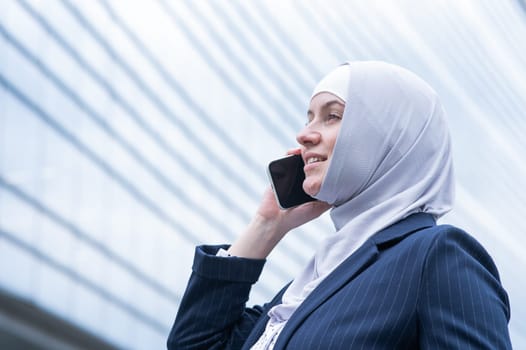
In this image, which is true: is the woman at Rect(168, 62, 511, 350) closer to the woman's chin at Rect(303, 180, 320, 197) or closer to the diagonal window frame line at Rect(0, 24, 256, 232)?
the woman's chin at Rect(303, 180, 320, 197)

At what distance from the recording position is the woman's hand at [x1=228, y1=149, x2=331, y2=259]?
198 centimetres

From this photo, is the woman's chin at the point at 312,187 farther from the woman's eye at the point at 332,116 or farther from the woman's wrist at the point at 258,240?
the woman's wrist at the point at 258,240

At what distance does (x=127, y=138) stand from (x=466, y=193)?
20.3 feet

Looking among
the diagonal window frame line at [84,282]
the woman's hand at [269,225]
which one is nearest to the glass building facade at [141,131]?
the diagonal window frame line at [84,282]

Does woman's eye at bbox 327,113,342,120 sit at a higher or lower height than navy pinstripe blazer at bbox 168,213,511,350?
higher

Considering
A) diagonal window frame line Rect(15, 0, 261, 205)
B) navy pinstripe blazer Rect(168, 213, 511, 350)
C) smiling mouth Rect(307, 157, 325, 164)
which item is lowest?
navy pinstripe blazer Rect(168, 213, 511, 350)

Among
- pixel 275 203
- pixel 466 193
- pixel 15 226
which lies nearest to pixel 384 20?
pixel 466 193

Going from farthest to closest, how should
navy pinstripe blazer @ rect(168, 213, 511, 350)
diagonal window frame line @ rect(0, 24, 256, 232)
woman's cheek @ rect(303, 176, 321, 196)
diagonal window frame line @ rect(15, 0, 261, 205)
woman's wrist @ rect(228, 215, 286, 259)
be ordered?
diagonal window frame line @ rect(15, 0, 261, 205)
diagonal window frame line @ rect(0, 24, 256, 232)
woman's wrist @ rect(228, 215, 286, 259)
woman's cheek @ rect(303, 176, 321, 196)
navy pinstripe blazer @ rect(168, 213, 511, 350)

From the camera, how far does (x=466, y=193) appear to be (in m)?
11.0

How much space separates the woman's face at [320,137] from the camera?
1690 millimetres

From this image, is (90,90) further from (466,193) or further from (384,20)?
(466,193)

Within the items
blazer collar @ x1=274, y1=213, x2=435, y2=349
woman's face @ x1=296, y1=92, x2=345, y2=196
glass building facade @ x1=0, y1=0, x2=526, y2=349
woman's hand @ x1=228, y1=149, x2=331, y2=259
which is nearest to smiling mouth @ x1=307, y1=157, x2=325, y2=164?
woman's face @ x1=296, y1=92, x2=345, y2=196

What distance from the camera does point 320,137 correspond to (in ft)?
5.61

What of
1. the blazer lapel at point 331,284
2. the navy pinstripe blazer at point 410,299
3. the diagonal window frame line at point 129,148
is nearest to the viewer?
the navy pinstripe blazer at point 410,299
